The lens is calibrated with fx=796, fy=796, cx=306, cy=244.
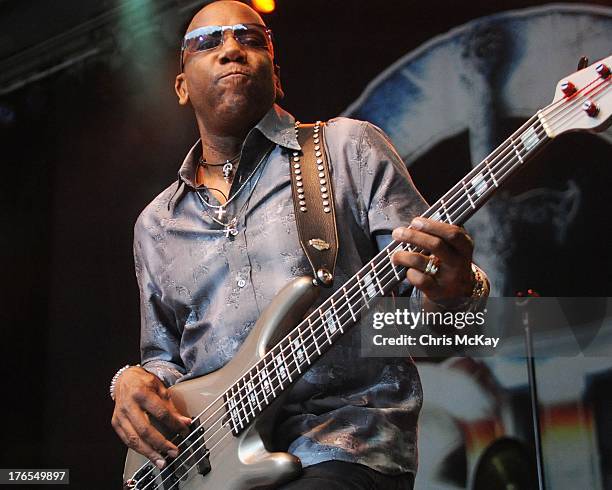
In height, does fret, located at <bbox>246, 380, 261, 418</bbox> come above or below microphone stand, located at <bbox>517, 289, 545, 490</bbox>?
below

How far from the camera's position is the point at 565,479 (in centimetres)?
216

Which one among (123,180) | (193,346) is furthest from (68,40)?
(193,346)

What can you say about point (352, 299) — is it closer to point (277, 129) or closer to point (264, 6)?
point (277, 129)

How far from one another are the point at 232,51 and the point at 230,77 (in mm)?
58

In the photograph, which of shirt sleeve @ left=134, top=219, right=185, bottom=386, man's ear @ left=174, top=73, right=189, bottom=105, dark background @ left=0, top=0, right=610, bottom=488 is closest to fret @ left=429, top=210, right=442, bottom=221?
shirt sleeve @ left=134, top=219, right=185, bottom=386

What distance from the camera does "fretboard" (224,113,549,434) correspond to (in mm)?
1269

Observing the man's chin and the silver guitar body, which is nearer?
the silver guitar body

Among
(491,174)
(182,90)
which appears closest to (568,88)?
(491,174)

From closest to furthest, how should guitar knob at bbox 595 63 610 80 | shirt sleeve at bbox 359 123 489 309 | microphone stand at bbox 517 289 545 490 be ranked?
guitar knob at bbox 595 63 610 80 < shirt sleeve at bbox 359 123 489 309 < microphone stand at bbox 517 289 545 490

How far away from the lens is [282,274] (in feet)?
5.16

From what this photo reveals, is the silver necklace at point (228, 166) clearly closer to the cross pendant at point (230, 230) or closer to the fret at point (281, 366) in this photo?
the cross pendant at point (230, 230)

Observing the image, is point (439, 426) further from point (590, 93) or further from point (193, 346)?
point (590, 93)

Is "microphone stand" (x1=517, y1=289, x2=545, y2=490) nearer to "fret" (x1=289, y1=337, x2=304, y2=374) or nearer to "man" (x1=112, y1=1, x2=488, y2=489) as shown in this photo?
"man" (x1=112, y1=1, x2=488, y2=489)

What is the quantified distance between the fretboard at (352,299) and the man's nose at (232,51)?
0.61 m
